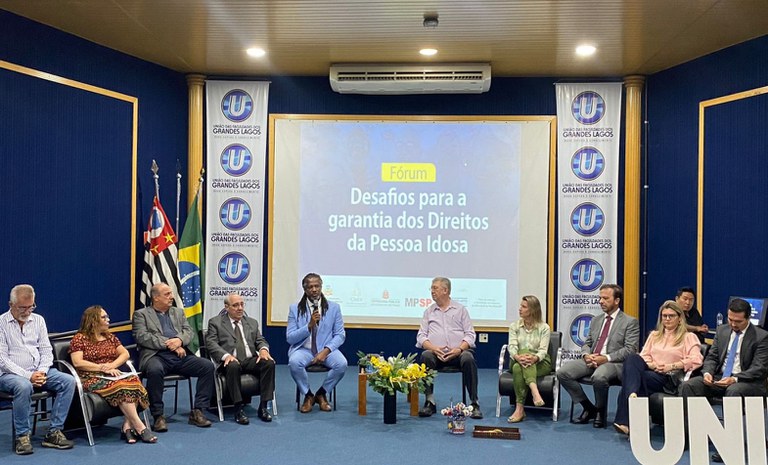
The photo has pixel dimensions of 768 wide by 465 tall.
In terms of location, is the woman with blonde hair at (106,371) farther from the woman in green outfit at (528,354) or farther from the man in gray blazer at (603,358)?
the man in gray blazer at (603,358)

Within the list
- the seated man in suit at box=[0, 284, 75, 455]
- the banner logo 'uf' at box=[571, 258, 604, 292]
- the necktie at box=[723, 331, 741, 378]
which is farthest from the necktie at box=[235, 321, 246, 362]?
the banner logo 'uf' at box=[571, 258, 604, 292]

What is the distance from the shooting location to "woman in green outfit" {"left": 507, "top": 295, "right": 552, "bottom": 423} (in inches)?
244

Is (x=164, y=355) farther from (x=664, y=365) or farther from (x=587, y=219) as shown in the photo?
(x=587, y=219)

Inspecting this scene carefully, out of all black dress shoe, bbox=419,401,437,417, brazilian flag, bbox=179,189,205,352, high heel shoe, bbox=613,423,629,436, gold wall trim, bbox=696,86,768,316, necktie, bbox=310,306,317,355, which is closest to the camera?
high heel shoe, bbox=613,423,629,436

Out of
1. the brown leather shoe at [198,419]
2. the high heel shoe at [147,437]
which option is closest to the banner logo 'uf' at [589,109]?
the brown leather shoe at [198,419]

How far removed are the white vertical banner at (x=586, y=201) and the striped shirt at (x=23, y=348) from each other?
523cm

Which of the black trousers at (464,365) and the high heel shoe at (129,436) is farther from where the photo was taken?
the black trousers at (464,365)

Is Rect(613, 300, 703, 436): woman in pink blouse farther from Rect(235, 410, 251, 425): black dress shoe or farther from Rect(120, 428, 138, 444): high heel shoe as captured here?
Rect(120, 428, 138, 444): high heel shoe

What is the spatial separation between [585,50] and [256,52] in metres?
3.13

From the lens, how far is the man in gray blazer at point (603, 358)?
19.7 feet

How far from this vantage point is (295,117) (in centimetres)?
877

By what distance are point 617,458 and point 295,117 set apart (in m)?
5.15

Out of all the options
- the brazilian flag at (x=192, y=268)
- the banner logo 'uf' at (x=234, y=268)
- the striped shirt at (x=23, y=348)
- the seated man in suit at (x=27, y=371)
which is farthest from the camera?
the banner logo 'uf' at (x=234, y=268)

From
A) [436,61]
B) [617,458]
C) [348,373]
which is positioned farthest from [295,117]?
[617,458]
